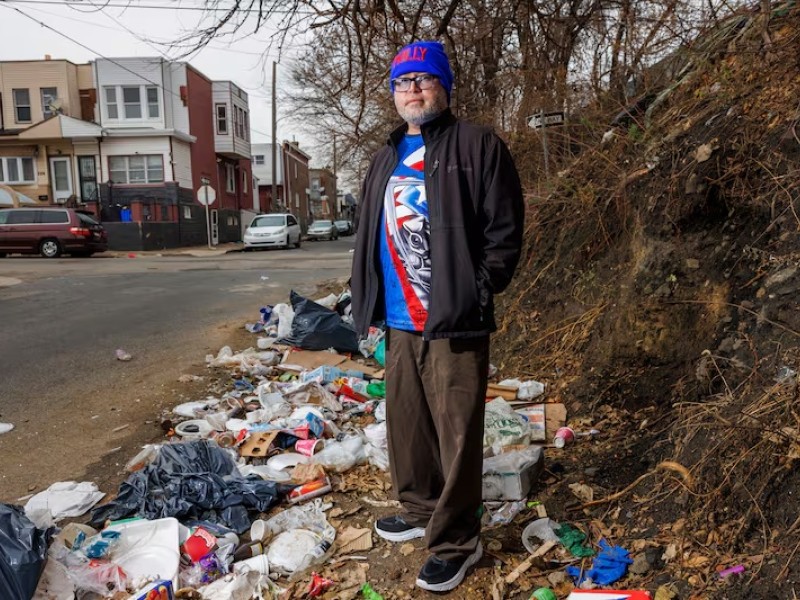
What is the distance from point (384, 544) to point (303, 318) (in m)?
4.30

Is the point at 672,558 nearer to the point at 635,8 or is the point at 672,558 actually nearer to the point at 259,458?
the point at 259,458

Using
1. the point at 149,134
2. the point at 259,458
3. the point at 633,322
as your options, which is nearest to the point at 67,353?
the point at 259,458

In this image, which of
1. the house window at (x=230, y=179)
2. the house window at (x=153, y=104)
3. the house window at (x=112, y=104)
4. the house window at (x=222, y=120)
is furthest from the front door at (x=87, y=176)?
the house window at (x=230, y=179)

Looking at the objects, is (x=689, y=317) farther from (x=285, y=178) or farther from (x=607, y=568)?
(x=285, y=178)

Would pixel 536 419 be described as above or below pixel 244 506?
above

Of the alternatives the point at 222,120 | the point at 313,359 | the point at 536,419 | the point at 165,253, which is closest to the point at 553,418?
the point at 536,419

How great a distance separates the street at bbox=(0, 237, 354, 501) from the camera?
14.1 ft

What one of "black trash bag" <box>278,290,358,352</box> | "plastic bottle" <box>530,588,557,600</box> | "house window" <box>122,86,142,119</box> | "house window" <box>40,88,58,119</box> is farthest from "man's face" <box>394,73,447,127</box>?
"house window" <box>40,88,58,119</box>

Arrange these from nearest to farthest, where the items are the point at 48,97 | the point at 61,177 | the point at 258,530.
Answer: the point at 258,530, the point at 61,177, the point at 48,97

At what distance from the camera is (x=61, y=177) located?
94.5ft

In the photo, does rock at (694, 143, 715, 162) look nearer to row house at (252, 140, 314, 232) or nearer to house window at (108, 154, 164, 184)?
house window at (108, 154, 164, 184)

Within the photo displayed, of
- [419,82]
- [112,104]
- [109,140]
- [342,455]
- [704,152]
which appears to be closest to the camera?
[419,82]

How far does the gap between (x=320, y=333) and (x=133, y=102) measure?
27220mm

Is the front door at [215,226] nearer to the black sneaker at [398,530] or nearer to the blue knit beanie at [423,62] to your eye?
the black sneaker at [398,530]
